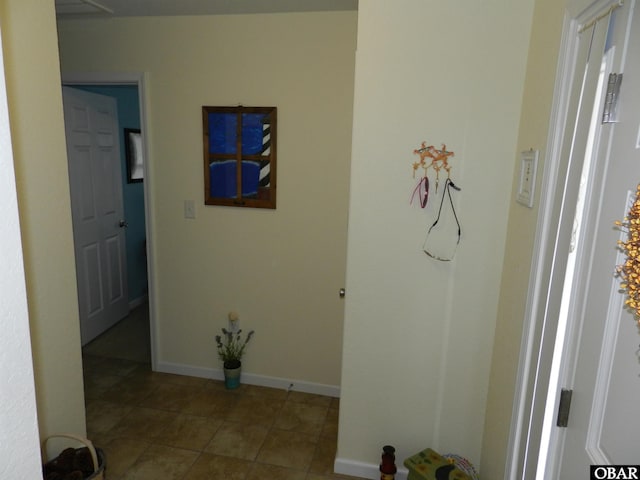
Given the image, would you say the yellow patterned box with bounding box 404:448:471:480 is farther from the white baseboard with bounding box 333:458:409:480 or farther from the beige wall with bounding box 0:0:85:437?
the beige wall with bounding box 0:0:85:437

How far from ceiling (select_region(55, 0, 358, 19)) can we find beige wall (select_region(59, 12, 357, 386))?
63 millimetres

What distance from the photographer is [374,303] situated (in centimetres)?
193

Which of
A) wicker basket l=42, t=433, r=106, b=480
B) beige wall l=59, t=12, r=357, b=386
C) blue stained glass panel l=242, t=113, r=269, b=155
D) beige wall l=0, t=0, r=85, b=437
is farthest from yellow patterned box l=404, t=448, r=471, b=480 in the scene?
blue stained glass panel l=242, t=113, r=269, b=155

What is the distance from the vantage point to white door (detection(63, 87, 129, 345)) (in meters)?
3.25

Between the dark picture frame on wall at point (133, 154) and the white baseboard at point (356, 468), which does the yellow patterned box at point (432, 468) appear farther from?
the dark picture frame on wall at point (133, 154)

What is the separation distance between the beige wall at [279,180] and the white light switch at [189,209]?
0.12ft

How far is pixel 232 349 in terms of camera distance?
295 cm

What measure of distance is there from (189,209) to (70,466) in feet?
5.18

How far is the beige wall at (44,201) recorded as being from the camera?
5.19 ft

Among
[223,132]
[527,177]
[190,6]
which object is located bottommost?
[527,177]

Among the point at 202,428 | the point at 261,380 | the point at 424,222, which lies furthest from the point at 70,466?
the point at 424,222

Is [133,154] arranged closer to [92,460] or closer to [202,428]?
[202,428]

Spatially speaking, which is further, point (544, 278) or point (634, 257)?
point (544, 278)

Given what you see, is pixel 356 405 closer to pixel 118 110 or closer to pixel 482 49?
pixel 482 49
